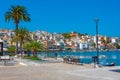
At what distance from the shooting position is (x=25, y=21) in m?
67.6

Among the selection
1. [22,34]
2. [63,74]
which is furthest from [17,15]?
[63,74]

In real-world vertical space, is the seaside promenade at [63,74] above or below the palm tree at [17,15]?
below

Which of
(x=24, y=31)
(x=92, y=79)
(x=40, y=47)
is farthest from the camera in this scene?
(x=24, y=31)

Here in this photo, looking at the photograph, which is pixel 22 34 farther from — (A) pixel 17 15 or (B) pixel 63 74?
(B) pixel 63 74

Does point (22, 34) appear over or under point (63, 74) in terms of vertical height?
over

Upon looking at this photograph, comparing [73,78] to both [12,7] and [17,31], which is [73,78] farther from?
[12,7]

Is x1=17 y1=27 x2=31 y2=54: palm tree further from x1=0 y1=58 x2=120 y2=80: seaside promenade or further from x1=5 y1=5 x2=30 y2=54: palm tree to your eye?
x1=0 y1=58 x2=120 y2=80: seaside promenade

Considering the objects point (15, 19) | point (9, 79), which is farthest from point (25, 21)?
point (9, 79)

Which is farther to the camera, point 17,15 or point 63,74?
point 17,15

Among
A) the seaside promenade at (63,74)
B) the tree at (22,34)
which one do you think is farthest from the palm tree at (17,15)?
the seaside promenade at (63,74)

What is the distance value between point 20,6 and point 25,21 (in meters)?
3.19

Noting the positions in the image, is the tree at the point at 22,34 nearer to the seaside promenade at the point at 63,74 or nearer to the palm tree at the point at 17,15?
the palm tree at the point at 17,15

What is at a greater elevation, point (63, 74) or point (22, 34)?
point (22, 34)

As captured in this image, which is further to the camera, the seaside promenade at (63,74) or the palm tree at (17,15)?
the palm tree at (17,15)
